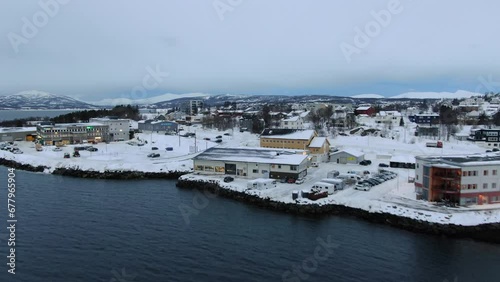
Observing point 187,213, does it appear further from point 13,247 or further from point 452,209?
point 452,209

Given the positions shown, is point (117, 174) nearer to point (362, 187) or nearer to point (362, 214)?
point (362, 187)

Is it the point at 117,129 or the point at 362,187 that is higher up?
the point at 117,129

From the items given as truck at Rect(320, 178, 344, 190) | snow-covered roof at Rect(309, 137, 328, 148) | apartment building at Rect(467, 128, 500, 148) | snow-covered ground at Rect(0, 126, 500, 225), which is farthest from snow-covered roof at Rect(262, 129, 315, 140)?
apartment building at Rect(467, 128, 500, 148)

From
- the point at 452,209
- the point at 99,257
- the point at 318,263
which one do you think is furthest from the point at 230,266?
the point at 452,209

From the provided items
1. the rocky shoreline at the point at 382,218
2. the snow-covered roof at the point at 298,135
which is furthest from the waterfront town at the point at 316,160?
the rocky shoreline at the point at 382,218

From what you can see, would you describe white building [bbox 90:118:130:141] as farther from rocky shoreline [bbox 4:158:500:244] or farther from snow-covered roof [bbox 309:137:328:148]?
snow-covered roof [bbox 309:137:328:148]

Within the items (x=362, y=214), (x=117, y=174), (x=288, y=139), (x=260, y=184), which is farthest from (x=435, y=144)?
(x=117, y=174)
